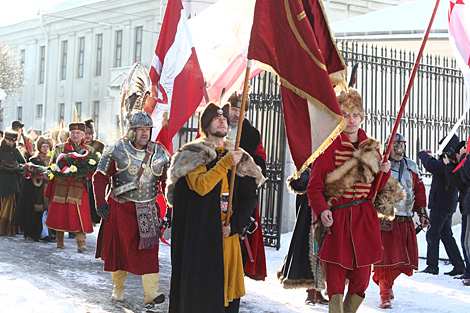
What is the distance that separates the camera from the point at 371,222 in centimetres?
616

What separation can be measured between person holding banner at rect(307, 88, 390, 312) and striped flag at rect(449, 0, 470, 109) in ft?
3.19

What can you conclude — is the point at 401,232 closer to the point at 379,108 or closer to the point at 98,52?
the point at 379,108

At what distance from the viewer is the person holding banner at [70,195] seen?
1120 cm

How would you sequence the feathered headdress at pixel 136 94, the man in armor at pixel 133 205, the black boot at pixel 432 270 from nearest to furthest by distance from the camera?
the man in armor at pixel 133 205
the feathered headdress at pixel 136 94
the black boot at pixel 432 270

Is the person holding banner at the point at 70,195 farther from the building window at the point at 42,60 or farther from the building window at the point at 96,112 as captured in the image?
the building window at the point at 42,60

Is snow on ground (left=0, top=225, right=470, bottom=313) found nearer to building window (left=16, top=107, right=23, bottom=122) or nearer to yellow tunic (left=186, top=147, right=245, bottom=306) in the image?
yellow tunic (left=186, top=147, right=245, bottom=306)

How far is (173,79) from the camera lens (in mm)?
7902

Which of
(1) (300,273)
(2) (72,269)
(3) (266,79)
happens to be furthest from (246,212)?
(3) (266,79)

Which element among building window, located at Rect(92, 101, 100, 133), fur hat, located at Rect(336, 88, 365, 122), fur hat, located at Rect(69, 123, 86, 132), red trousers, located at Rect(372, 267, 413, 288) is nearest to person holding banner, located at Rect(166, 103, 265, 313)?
fur hat, located at Rect(336, 88, 365, 122)

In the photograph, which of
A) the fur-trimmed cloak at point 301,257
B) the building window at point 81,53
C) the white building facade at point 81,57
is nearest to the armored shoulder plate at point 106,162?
the fur-trimmed cloak at point 301,257

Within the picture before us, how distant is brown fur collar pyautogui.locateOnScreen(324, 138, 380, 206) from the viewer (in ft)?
20.0

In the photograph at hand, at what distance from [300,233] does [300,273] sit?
0.42m

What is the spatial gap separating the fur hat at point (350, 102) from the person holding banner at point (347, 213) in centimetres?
23

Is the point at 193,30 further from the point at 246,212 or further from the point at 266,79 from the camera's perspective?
the point at 246,212
